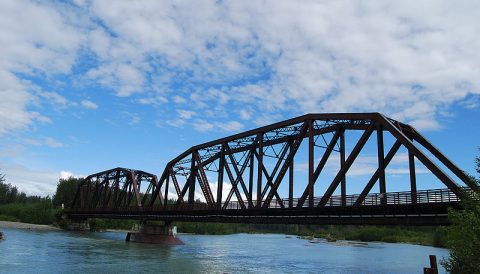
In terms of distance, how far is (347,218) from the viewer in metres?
34.7

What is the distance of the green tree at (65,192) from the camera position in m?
141

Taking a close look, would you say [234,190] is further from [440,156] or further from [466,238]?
[466,238]

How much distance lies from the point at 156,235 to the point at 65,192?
83816 mm

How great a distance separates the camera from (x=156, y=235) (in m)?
71.2

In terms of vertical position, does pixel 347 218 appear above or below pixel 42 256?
above

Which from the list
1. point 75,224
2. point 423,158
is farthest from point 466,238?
point 75,224

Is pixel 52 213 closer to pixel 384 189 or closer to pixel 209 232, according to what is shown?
pixel 209 232

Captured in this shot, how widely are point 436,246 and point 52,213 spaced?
332ft

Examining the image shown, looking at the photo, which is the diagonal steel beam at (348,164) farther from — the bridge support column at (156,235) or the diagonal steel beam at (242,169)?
the bridge support column at (156,235)

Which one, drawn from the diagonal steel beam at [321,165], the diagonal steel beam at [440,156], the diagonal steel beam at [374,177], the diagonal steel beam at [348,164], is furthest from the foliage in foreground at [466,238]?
the diagonal steel beam at [321,165]

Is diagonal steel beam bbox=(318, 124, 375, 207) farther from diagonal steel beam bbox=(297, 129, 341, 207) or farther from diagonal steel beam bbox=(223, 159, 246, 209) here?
diagonal steel beam bbox=(223, 159, 246, 209)

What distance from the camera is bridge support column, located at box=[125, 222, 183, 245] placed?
70.3m

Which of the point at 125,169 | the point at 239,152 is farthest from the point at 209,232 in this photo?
the point at 239,152

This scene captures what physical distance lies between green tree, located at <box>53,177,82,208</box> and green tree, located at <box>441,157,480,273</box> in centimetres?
13615
